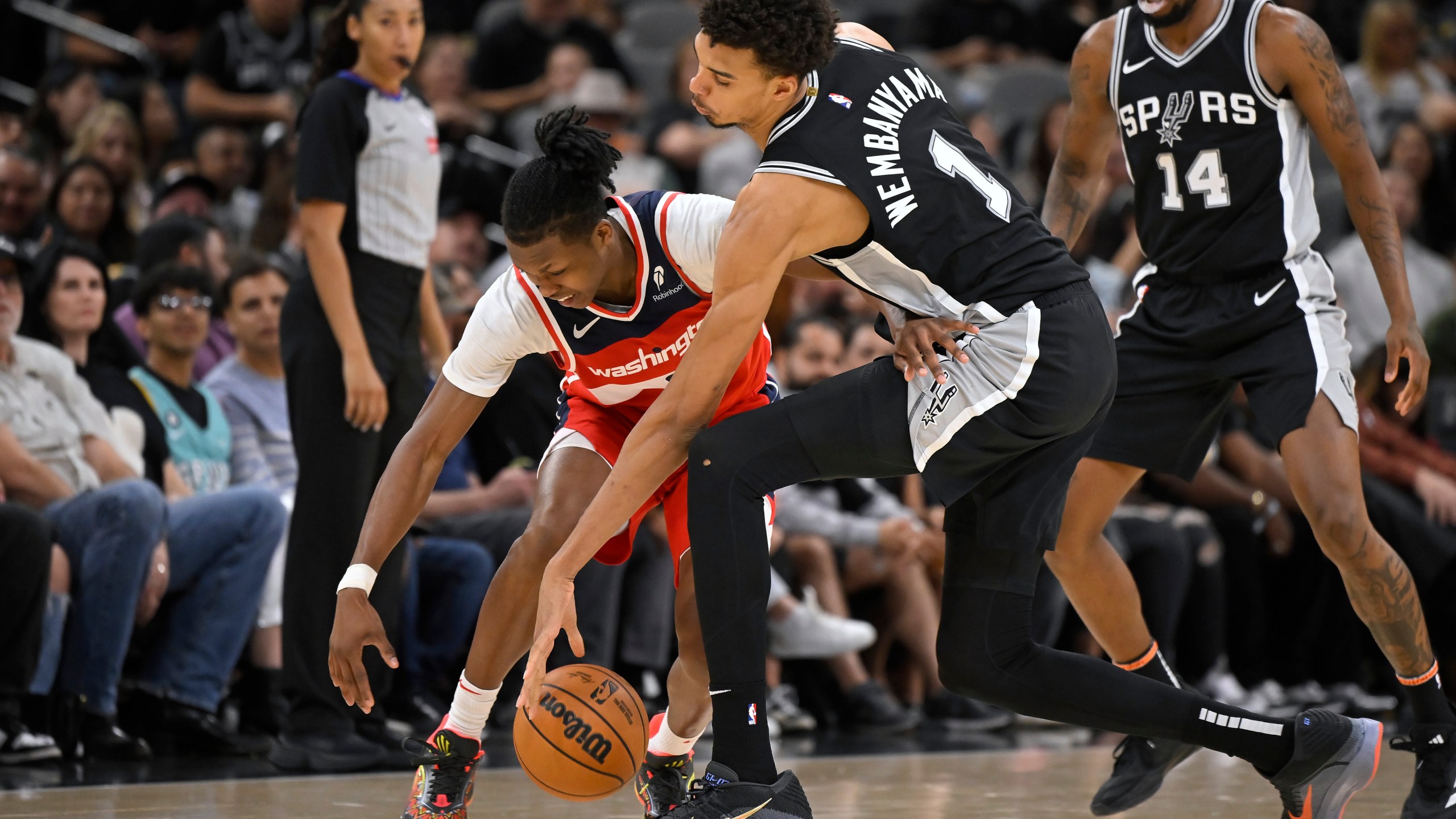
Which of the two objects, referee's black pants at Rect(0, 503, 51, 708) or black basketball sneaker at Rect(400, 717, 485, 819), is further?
referee's black pants at Rect(0, 503, 51, 708)

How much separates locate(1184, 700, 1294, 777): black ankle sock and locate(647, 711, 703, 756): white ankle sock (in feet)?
3.85

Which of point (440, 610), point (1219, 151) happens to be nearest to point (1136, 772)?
point (1219, 151)

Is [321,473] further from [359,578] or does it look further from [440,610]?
[359,578]

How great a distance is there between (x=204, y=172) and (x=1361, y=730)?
6304mm

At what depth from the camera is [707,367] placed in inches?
122

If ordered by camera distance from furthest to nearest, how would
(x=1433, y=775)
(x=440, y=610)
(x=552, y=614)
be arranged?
(x=440, y=610)
(x=1433, y=775)
(x=552, y=614)

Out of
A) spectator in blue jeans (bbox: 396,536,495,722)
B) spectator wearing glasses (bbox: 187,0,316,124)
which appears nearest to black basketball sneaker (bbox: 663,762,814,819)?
spectator in blue jeans (bbox: 396,536,495,722)

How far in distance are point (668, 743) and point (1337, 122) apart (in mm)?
2228

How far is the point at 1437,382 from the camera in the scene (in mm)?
8180

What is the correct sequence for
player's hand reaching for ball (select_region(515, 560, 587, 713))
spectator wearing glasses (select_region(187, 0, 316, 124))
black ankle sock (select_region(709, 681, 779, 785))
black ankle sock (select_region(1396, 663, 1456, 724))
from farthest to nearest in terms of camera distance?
spectator wearing glasses (select_region(187, 0, 316, 124)) → black ankle sock (select_region(1396, 663, 1456, 724)) → black ankle sock (select_region(709, 681, 779, 785)) → player's hand reaching for ball (select_region(515, 560, 587, 713))

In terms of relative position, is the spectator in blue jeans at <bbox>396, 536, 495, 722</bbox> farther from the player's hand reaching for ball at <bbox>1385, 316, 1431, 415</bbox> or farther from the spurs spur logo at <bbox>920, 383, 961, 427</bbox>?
the player's hand reaching for ball at <bbox>1385, 316, 1431, 415</bbox>

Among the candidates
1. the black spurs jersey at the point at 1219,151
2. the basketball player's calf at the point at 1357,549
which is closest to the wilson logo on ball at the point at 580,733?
the basketball player's calf at the point at 1357,549

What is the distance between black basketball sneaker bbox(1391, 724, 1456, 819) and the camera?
3873 millimetres

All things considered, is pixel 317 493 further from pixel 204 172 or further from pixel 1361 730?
pixel 204 172
